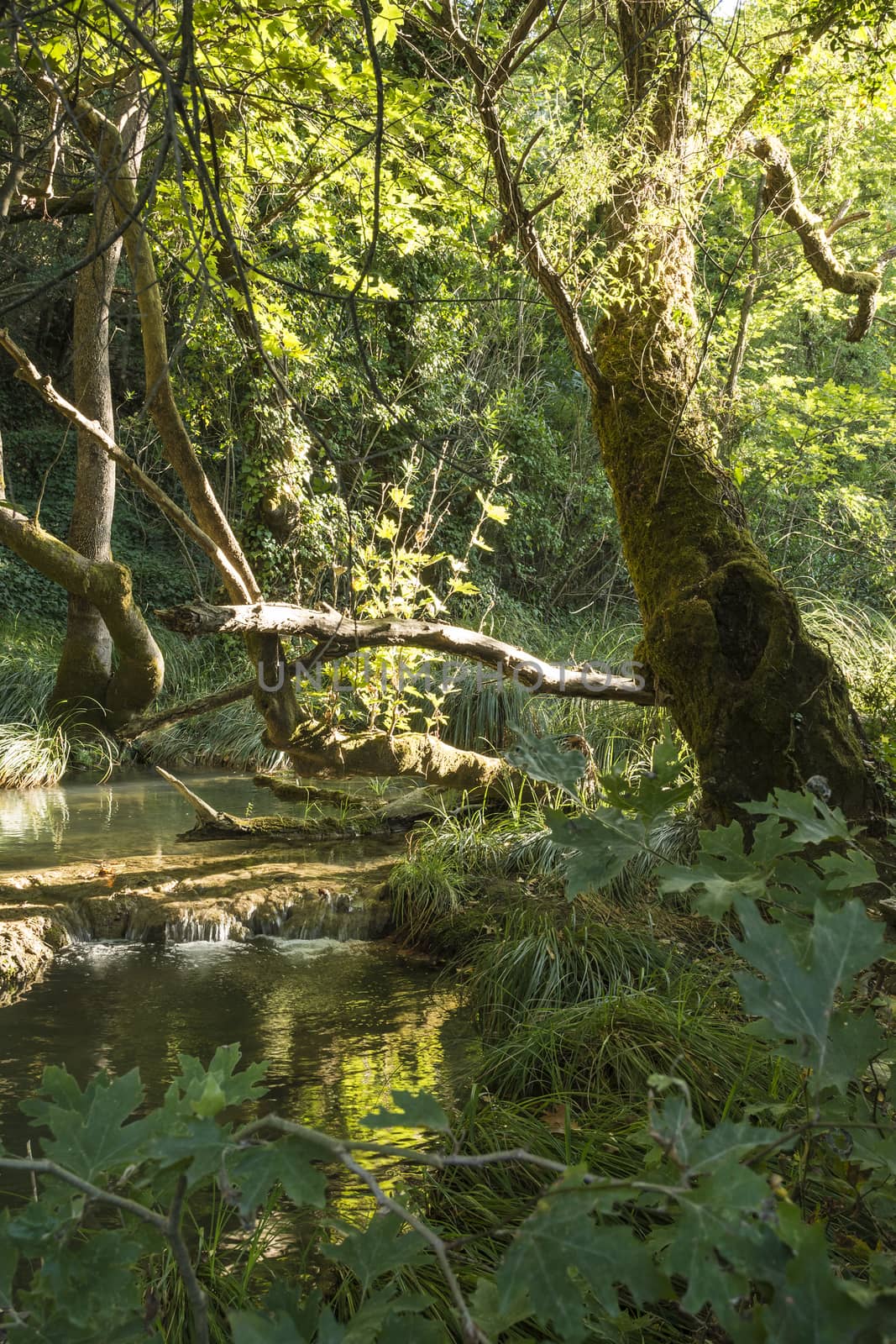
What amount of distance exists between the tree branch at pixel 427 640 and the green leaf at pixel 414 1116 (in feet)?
12.2

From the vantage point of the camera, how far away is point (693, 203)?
4.65 m

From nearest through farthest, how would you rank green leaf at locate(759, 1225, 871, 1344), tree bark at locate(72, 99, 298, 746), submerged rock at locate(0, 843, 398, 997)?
1. green leaf at locate(759, 1225, 871, 1344)
2. tree bark at locate(72, 99, 298, 746)
3. submerged rock at locate(0, 843, 398, 997)

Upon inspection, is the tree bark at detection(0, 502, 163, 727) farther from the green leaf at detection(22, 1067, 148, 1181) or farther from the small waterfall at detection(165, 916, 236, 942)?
the green leaf at detection(22, 1067, 148, 1181)

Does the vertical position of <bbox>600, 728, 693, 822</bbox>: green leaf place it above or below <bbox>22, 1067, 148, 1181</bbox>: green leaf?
above

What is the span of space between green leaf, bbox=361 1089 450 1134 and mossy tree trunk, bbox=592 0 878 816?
338cm

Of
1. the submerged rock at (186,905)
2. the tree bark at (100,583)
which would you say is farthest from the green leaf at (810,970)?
the tree bark at (100,583)

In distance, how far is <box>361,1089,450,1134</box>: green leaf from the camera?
2.69 feet

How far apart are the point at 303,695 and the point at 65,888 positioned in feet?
5.71

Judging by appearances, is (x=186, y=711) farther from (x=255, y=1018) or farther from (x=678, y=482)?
(x=678, y=482)

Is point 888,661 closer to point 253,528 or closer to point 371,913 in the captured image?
point 371,913

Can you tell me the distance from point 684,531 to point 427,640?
61.2 inches

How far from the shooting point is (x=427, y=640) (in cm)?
539

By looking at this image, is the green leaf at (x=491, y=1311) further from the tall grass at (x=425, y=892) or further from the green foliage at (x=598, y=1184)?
the tall grass at (x=425, y=892)

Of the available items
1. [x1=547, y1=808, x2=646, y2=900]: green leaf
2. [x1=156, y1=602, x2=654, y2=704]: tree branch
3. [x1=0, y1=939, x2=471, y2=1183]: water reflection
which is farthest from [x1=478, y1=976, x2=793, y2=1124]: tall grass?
[x1=156, y1=602, x2=654, y2=704]: tree branch
